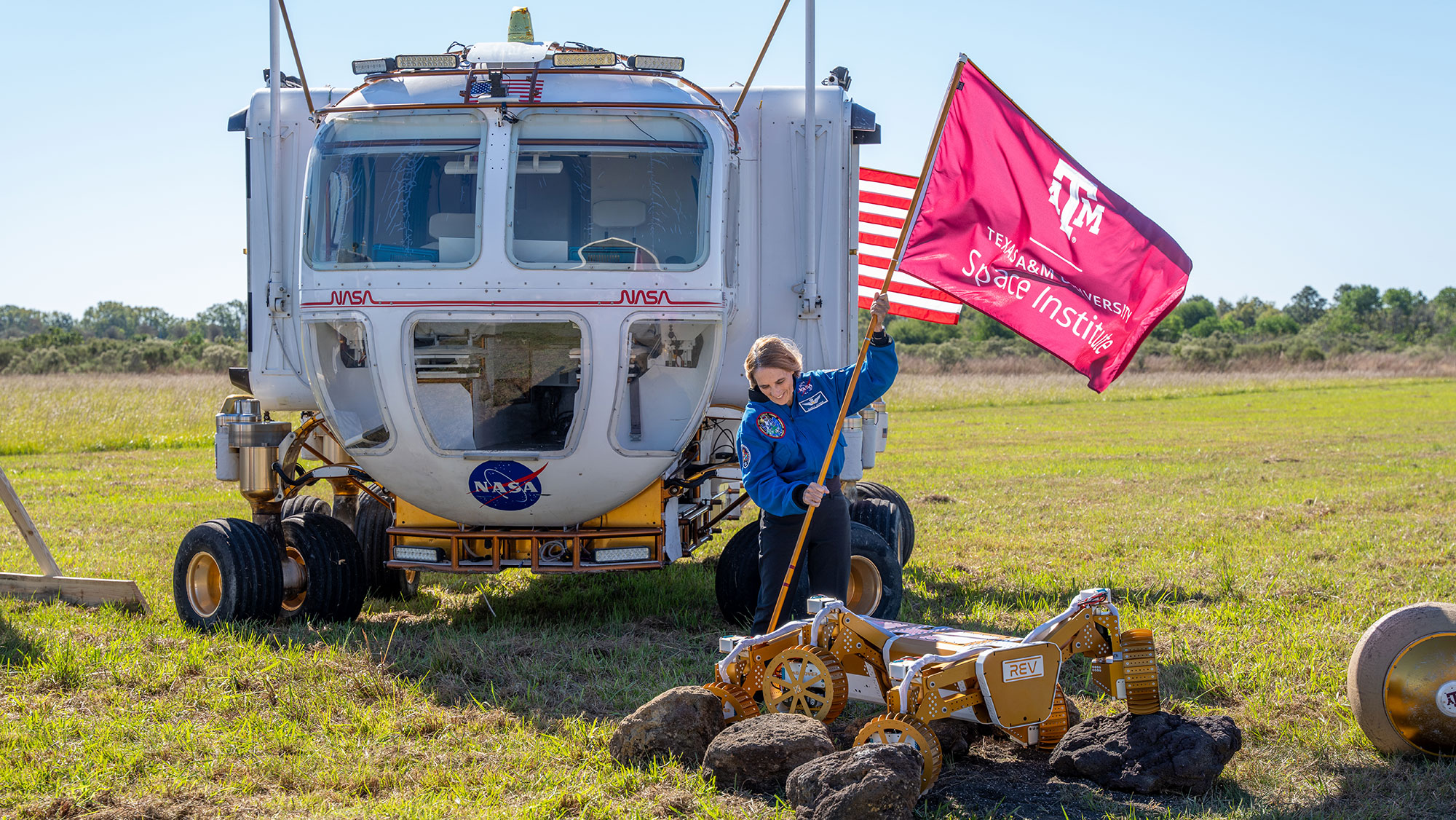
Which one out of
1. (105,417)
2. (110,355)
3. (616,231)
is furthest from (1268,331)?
(616,231)

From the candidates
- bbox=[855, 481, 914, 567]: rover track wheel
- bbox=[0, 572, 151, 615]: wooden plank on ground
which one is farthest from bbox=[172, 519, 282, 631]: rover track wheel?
bbox=[855, 481, 914, 567]: rover track wheel

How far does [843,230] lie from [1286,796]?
414 cm

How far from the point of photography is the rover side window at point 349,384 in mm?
6555

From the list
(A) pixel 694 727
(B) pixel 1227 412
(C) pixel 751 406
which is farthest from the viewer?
(B) pixel 1227 412

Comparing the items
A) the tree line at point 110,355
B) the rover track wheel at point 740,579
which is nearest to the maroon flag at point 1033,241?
the rover track wheel at point 740,579

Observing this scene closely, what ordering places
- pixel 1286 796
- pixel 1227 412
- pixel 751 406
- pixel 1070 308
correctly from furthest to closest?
1. pixel 1227 412
2. pixel 1070 308
3. pixel 751 406
4. pixel 1286 796

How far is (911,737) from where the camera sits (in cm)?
416

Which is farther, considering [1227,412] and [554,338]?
[1227,412]

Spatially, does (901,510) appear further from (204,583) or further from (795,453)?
(204,583)

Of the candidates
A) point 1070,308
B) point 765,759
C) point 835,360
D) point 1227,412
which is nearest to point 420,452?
point 835,360

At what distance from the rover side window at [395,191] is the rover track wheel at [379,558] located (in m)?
2.20

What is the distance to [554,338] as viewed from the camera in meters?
6.49

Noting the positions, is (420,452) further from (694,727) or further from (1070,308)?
(1070,308)

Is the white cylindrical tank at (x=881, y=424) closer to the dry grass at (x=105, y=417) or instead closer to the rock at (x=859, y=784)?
the rock at (x=859, y=784)
